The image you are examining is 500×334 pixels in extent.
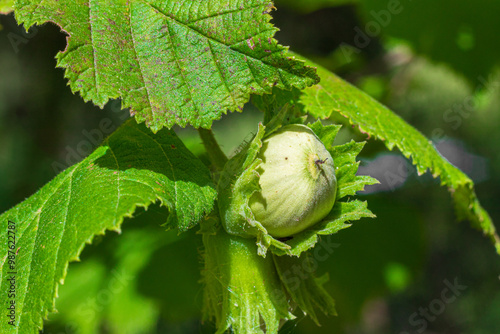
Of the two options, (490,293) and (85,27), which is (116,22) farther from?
(490,293)

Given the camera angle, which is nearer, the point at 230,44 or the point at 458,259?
the point at 230,44

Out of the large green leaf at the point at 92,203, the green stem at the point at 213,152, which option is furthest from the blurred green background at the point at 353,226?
the large green leaf at the point at 92,203

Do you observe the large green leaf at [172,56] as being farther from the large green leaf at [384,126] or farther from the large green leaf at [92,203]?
the large green leaf at [384,126]

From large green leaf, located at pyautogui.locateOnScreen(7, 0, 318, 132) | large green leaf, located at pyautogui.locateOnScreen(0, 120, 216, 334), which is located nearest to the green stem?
large green leaf, located at pyautogui.locateOnScreen(0, 120, 216, 334)

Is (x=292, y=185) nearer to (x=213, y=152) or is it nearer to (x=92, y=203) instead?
(x=213, y=152)

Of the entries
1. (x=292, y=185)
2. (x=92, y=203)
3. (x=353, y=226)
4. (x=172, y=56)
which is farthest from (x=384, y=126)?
(x=353, y=226)

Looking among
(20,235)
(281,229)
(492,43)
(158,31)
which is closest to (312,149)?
(281,229)
